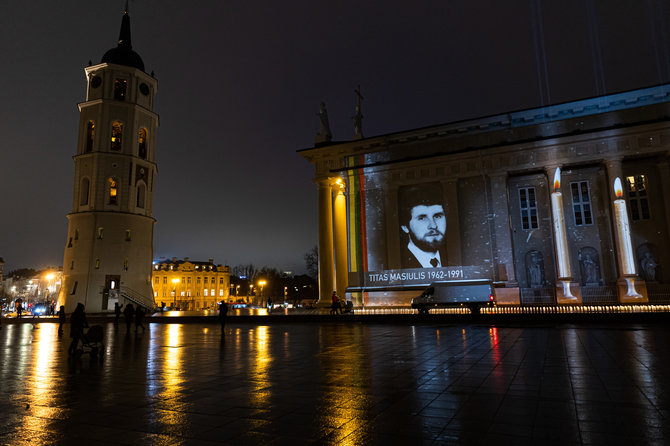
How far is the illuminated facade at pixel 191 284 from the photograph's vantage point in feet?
384

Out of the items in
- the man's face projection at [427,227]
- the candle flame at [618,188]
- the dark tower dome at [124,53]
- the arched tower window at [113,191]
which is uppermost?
the dark tower dome at [124,53]

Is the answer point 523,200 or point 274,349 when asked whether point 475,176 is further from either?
point 274,349

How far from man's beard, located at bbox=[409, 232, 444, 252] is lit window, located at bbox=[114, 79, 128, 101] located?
35.6 m

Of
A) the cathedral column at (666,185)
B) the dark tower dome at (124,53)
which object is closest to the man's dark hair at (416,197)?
the cathedral column at (666,185)

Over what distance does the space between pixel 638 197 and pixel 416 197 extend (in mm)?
16780

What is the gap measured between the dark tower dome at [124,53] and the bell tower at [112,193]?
0.40 feet

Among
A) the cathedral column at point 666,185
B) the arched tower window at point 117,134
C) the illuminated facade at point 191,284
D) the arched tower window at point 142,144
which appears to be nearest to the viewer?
the cathedral column at point 666,185

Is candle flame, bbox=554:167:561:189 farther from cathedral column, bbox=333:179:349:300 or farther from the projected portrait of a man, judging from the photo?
cathedral column, bbox=333:179:349:300

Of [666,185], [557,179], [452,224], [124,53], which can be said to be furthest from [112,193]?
[666,185]

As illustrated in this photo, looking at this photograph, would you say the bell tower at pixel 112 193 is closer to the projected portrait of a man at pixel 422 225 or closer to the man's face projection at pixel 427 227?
the projected portrait of a man at pixel 422 225

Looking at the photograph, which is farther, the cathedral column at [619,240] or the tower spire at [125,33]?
the tower spire at [125,33]

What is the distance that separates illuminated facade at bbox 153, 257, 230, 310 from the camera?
117062 mm

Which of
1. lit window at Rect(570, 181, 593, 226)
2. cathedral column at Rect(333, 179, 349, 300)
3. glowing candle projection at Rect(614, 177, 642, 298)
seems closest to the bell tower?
cathedral column at Rect(333, 179, 349, 300)

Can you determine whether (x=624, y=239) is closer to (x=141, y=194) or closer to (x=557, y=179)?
(x=557, y=179)
